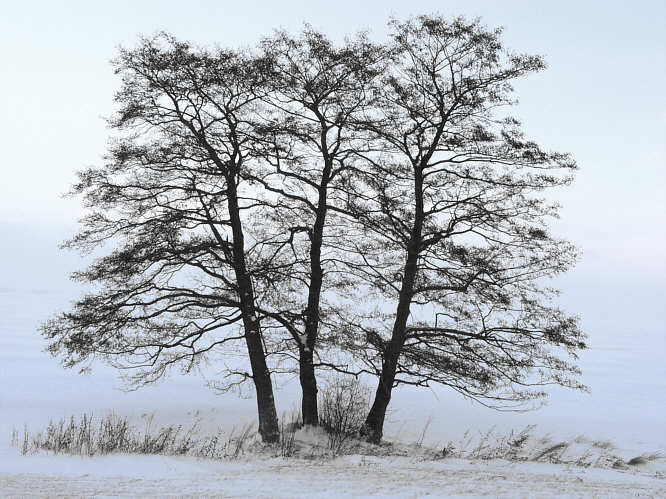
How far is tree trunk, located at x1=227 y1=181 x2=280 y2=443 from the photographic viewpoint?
13828 millimetres

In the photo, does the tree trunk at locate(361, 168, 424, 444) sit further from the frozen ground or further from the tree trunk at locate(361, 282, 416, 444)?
the frozen ground

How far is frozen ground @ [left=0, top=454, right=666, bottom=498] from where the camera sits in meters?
7.01

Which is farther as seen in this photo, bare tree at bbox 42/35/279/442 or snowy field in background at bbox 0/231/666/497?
bare tree at bbox 42/35/279/442

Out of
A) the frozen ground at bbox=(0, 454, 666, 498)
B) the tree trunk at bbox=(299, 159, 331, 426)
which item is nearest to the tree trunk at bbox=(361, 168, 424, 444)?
the tree trunk at bbox=(299, 159, 331, 426)

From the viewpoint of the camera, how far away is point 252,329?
13852 mm

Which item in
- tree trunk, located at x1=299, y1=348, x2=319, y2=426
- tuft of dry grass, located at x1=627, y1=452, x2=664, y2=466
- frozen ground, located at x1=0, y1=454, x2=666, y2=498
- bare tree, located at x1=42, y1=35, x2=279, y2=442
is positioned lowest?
frozen ground, located at x1=0, y1=454, x2=666, y2=498

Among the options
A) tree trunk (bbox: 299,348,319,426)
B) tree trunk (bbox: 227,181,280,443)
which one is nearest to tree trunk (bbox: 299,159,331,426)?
tree trunk (bbox: 299,348,319,426)

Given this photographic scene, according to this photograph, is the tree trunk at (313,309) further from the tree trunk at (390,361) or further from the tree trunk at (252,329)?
the tree trunk at (390,361)

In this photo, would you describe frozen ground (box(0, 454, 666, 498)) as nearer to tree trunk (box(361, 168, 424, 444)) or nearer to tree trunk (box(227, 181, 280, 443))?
tree trunk (box(361, 168, 424, 444))

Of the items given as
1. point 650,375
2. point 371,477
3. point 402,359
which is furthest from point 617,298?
point 371,477

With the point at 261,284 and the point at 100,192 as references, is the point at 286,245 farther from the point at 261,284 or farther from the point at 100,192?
the point at 100,192

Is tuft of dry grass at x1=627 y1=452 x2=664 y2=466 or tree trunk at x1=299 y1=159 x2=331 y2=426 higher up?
tree trunk at x1=299 y1=159 x2=331 y2=426

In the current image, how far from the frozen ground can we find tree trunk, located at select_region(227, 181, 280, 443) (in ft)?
14.3

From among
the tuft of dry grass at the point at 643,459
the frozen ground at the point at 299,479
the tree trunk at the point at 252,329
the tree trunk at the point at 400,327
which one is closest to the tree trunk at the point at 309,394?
the tree trunk at the point at 252,329
